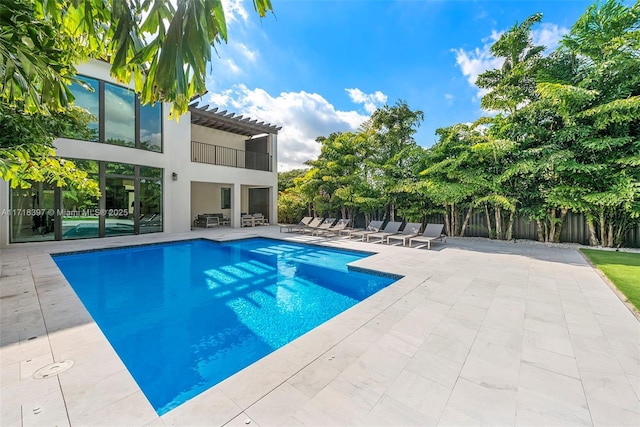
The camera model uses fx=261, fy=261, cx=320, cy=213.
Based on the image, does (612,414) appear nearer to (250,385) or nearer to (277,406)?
(277,406)

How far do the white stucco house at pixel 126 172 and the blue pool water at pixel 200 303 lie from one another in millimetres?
2679

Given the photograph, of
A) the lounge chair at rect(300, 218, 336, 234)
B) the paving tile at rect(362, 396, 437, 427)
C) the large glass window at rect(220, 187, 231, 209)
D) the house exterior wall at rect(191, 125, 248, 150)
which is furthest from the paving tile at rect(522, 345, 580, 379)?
the large glass window at rect(220, 187, 231, 209)

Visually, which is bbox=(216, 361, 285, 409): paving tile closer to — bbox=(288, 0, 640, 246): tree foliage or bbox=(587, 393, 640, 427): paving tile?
bbox=(587, 393, 640, 427): paving tile

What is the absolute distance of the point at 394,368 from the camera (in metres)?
2.57

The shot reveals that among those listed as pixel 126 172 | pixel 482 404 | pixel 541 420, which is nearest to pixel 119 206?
pixel 126 172

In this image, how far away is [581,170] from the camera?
850cm

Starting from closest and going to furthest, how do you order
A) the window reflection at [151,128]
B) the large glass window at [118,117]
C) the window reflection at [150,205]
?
the large glass window at [118,117]
the window reflection at [151,128]
the window reflection at [150,205]

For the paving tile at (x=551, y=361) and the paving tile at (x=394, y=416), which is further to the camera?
the paving tile at (x=551, y=361)

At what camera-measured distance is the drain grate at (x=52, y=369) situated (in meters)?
2.44

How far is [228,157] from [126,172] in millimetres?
6318

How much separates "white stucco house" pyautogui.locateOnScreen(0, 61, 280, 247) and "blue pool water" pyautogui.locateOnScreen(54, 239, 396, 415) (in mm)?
2679

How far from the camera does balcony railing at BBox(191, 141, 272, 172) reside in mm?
15180

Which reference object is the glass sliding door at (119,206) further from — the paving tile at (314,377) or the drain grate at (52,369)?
the paving tile at (314,377)

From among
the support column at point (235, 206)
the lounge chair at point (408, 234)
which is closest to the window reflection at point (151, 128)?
the support column at point (235, 206)
